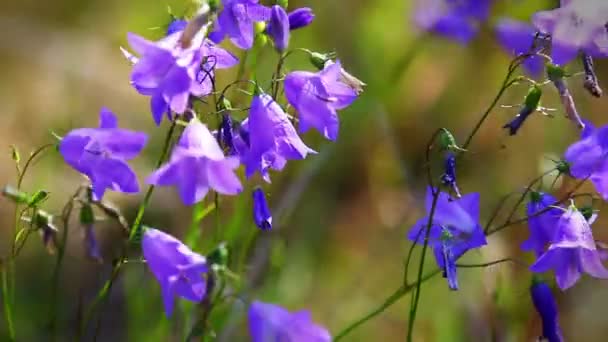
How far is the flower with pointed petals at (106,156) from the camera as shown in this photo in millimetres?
1743

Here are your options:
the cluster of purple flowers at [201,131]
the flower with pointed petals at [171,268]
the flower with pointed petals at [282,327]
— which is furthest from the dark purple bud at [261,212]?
the flower with pointed petals at [282,327]

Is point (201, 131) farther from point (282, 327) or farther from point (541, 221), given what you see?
point (541, 221)

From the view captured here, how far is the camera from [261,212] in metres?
1.77

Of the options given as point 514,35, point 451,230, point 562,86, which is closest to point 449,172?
point 451,230

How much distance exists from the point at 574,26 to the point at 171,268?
0.88 metres

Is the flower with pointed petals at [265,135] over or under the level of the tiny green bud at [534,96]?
under

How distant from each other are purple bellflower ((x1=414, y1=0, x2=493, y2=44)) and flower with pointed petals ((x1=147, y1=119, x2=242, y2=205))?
237 cm

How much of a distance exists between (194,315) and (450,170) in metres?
1.28

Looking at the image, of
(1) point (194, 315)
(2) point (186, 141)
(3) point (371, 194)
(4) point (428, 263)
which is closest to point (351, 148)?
(3) point (371, 194)

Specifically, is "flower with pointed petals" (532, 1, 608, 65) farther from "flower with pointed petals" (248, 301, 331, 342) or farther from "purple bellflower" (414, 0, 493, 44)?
"purple bellflower" (414, 0, 493, 44)

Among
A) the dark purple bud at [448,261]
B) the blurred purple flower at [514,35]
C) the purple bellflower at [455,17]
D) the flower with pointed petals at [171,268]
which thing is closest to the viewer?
the flower with pointed petals at [171,268]

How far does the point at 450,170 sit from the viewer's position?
6.07ft

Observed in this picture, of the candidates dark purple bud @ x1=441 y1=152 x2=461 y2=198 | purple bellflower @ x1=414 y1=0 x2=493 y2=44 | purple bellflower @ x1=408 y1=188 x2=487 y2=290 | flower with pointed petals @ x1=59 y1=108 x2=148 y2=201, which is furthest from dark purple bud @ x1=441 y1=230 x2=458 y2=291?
purple bellflower @ x1=414 y1=0 x2=493 y2=44

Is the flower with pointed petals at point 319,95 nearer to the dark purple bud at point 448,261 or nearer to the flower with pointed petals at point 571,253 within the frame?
the dark purple bud at point 448,261
